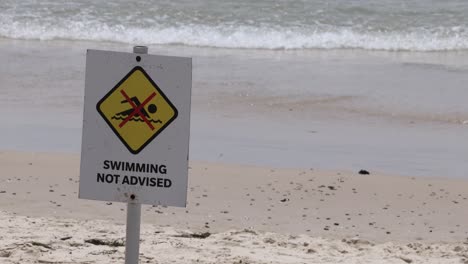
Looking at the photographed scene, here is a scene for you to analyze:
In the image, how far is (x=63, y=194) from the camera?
7.23 meters

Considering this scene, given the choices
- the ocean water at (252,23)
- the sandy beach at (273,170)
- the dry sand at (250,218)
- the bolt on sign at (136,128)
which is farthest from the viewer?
the ocean water at (252,23)

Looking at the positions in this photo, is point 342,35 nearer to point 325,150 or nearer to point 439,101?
point 439,101

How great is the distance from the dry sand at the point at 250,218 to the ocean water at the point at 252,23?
28.4 feet

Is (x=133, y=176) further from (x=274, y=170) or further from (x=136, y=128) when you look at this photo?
(x=274, y=170)

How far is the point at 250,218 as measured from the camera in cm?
681

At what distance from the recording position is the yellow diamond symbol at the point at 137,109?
3.93m

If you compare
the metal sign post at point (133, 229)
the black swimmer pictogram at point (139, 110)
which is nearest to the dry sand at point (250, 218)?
the metal sign post at point (133, 229)

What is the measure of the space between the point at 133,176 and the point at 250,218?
2900 millimetres

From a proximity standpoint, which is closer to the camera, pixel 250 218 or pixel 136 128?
pixel 136 128

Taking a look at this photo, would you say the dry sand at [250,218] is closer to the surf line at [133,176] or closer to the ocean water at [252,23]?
the surf line at [133,176]

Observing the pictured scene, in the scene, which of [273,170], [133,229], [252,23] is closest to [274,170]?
[273,170]

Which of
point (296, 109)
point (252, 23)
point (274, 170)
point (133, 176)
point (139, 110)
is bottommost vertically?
point (274, 170)

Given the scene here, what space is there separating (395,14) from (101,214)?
495 inches

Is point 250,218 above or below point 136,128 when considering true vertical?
below
